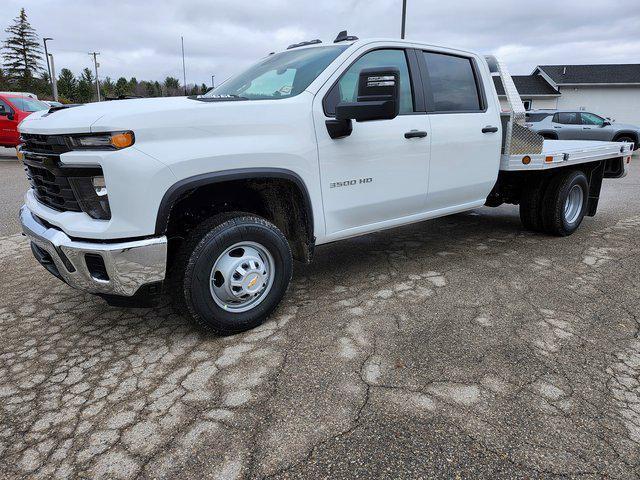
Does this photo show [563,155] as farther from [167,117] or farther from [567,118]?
[567,118]

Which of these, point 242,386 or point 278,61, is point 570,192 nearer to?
point 278,61

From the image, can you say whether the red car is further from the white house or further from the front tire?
the white house

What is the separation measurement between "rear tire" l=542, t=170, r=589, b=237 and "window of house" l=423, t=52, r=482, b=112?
1.58 metres

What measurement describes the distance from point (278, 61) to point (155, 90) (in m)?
78.7

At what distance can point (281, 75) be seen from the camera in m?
3.72

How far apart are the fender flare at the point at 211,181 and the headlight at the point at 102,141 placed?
0.33 meters

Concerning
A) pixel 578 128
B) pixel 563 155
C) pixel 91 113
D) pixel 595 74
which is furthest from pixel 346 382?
pixel 595 74

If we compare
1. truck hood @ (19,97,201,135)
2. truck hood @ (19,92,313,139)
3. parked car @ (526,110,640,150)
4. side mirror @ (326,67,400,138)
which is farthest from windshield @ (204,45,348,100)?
parked car @ (526,110,640,150)

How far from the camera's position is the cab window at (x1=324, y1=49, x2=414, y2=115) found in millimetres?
3418

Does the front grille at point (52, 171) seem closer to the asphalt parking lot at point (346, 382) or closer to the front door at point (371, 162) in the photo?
the asphalt parking lot at point (346, 382)

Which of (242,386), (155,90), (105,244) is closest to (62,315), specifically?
(105,244)

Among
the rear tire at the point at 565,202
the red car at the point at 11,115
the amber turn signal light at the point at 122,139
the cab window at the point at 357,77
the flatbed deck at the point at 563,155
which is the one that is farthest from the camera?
the red car at the point at 11,115

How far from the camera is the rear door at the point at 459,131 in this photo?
414 cm

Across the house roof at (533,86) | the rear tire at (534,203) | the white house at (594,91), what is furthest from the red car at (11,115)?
the house roof at (533,86)
